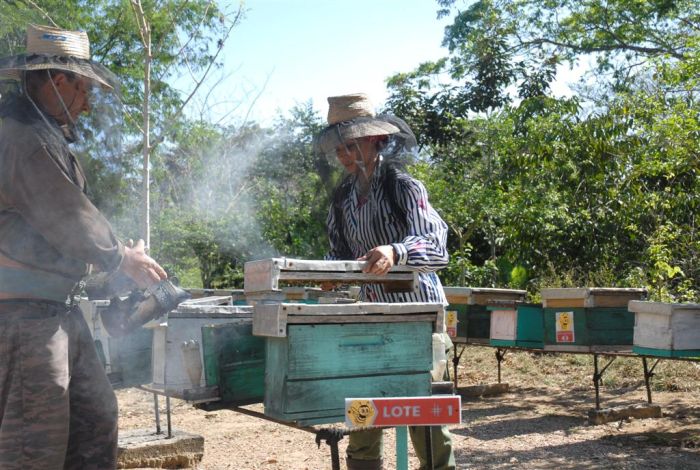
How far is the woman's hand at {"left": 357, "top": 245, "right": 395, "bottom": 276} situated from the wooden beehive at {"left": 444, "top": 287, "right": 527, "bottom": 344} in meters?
4.16

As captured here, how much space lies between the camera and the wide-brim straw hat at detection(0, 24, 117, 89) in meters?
1.98

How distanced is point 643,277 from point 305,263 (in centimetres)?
653

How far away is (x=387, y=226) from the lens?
2.45 m

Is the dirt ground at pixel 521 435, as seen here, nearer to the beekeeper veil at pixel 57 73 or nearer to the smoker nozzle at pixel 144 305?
the smoker nozzle at pixel 144 305

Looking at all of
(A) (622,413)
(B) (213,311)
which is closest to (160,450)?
(B) (213,311)

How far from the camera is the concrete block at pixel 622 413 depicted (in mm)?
5098

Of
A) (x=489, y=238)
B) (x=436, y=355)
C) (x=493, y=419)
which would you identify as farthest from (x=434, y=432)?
(x=489, y=238)

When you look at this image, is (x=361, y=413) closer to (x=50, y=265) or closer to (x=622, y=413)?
(x=50, y=265)

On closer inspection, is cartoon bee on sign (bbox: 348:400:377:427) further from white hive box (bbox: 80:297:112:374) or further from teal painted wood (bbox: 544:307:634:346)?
teal painted wood (bbox: 544:307:634:346)

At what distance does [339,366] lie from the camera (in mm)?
1820

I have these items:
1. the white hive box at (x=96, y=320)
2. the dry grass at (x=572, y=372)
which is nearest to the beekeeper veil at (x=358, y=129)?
the white hive box at (x=96, y=320)

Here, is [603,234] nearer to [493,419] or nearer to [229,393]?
[493,419]

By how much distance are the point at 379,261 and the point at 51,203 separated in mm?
849

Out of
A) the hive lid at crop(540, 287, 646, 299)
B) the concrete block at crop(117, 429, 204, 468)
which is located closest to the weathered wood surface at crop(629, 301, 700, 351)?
the hive lid at crop(540, 287, 646, 299)
